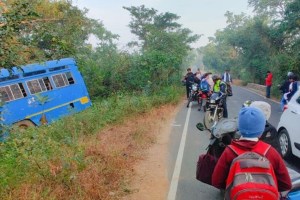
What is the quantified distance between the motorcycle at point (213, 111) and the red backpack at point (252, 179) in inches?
307

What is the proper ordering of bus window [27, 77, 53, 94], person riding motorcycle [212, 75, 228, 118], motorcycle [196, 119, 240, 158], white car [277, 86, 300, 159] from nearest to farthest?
motorcycle [196, 119, 240, 158] → white car [277, 86, 300, 159] → person riding motorcycle [212, 75, 228, 118] → bus window [27, 77, 53, 94]

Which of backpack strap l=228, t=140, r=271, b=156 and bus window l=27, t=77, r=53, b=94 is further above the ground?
bus window l=27, t=77, r=53, b=94

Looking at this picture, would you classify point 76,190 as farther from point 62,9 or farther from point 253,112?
point 62,9

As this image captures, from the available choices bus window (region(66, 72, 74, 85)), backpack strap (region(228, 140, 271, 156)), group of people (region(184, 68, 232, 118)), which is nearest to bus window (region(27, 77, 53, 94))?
bus window (region(66, 72, 74, 85))

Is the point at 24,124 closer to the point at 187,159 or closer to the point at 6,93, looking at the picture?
the point at 6,93

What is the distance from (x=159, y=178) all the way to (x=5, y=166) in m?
2.96

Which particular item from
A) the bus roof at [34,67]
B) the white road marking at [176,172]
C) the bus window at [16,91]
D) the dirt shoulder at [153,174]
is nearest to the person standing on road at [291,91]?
the white road marking at [176,172]

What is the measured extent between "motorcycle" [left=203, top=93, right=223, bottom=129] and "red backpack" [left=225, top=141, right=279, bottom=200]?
7795 mm

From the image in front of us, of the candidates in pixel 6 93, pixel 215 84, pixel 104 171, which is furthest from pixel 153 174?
pixel 6 93

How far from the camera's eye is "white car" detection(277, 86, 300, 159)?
244 inches

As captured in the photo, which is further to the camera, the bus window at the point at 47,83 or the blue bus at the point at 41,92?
the bus window at the point at 47,83

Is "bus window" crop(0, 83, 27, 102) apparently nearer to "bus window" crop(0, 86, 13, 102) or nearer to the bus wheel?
"bus window" crop(0, 86, 13, 102)

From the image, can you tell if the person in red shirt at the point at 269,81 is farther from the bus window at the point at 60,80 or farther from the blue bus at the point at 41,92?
the bus window at the point at 60,80

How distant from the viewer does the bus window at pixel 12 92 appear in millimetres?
12500
